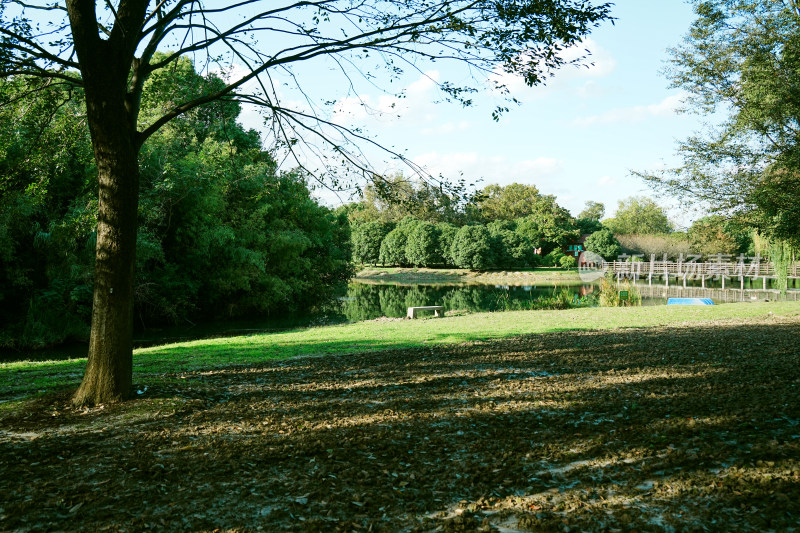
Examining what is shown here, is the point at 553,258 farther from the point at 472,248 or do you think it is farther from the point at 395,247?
the point at 395,247

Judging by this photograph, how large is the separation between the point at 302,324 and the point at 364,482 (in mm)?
21139

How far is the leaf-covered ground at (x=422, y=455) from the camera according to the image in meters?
3.51

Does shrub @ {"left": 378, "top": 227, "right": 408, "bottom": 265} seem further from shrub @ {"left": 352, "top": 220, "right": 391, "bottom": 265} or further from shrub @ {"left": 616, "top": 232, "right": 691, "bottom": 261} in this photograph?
shrub @ {"left": 616, "top": 232, "right": 691, "bottom": 261}

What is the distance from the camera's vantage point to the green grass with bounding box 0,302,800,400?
968 centimetres

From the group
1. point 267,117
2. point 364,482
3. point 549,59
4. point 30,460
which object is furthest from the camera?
point 267,117

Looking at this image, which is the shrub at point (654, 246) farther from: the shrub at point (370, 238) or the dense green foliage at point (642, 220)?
the shrub at point (370, 238)

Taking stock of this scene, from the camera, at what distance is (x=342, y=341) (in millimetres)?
13891

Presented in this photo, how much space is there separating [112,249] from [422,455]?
403 centimetres

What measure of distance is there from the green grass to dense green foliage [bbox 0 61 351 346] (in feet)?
9.44

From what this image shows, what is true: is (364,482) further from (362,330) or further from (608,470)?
(362,330)

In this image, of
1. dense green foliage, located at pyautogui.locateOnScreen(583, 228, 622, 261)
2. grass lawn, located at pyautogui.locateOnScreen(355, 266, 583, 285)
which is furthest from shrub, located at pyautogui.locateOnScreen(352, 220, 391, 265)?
dense green foliage, located at pyautogui.locateOnScreen(583, 228, 622, 261)

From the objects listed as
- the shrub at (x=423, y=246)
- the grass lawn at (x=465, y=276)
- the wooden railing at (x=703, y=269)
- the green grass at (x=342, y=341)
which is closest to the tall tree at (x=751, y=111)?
the green grass at (x=342, y=341)

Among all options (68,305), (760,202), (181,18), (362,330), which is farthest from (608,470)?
(68,305)

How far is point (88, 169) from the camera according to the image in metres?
19.4
